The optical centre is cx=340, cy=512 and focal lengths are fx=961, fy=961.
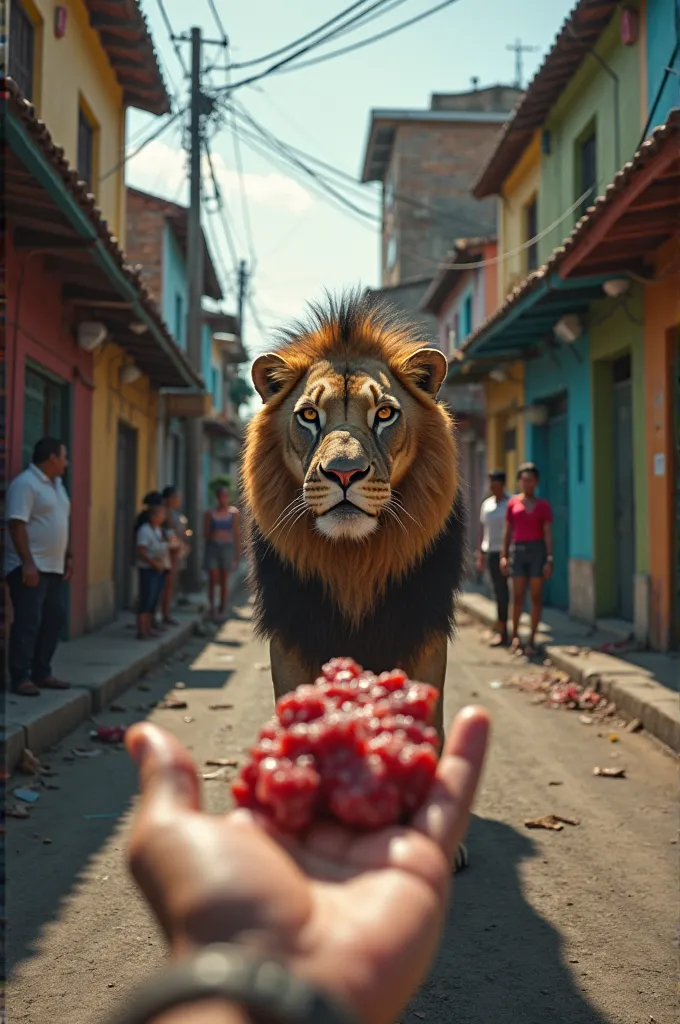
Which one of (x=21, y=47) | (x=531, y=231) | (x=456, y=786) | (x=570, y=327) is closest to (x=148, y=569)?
(x=21, y=47)

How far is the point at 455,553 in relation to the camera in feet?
11.1

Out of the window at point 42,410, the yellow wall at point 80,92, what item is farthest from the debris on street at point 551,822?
the yellow wall at point 80,92

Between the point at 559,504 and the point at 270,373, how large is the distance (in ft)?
38.5

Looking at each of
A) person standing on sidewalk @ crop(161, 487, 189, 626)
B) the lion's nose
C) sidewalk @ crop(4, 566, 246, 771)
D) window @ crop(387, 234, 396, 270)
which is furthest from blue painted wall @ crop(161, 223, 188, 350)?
the lion's nose

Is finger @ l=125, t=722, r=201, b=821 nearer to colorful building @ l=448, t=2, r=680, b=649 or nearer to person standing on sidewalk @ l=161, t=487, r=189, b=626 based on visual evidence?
colorful building @ l=448, t=2, r=680, b=649

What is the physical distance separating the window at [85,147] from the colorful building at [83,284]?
3 centimetres

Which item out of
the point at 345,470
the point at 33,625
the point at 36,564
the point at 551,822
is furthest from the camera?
the point at 36,564

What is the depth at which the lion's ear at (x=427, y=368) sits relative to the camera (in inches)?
129

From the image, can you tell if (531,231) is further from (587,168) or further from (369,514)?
(369,514)

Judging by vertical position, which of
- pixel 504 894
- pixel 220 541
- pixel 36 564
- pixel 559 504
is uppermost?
pixel 559 504

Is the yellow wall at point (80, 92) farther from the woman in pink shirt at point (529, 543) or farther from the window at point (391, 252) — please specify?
the window at point (391, 252)

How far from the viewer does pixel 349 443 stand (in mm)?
2826

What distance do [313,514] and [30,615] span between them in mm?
4459

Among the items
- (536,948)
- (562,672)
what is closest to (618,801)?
(536,948)
